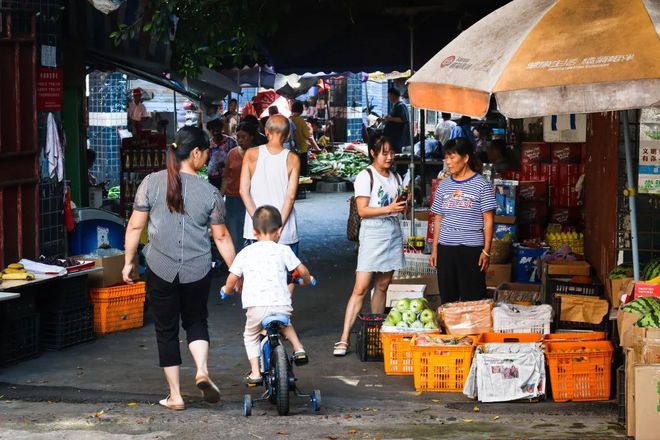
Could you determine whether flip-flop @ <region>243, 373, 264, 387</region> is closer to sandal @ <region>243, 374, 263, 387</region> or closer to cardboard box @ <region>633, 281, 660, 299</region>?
sandal @ <region>243, 374, 263, 387</region>

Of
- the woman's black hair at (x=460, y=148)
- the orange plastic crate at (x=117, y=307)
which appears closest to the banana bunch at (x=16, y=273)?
the orange plastic crate at (x=117, y=307)

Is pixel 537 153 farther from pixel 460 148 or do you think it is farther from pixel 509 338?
pixel 509 338

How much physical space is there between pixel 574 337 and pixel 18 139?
5.10 metres

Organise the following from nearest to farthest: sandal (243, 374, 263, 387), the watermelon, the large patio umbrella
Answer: the large patio umbrella < the watermelon < sandal (243, 374, 263, 387)

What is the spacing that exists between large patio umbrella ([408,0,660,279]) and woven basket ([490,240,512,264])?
4.65 meters

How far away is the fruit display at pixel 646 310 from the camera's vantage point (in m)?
7.12

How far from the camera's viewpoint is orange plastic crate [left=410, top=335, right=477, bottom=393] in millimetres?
8414

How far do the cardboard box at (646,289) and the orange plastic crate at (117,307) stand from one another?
513 centimetres

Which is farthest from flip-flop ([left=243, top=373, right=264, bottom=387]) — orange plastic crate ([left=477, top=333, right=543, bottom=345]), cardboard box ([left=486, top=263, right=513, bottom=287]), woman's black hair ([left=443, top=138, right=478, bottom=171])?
cardboard box ([left=486, top=263, right=513, bottom=287])

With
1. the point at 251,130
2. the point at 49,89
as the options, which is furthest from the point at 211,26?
the point at 49,89

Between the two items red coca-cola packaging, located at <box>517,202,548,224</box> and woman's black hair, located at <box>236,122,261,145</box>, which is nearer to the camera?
woman's black hair, located at <box>236,122,261,145</box>

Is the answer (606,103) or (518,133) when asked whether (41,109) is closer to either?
(606,103)

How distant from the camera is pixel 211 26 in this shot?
1278cm

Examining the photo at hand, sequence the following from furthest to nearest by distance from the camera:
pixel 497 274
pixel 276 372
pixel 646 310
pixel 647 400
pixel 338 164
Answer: pixel 338 164
pixel 497 274
pixel 276 372
pixel 646 310
pixel 647 400
